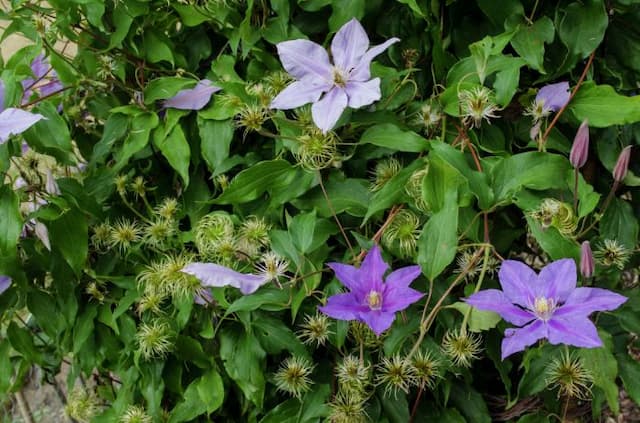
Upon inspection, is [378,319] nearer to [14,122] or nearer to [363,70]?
[363,70]

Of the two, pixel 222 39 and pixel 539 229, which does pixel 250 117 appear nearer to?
pixel 222 39

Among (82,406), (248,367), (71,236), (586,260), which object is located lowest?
(82,406)

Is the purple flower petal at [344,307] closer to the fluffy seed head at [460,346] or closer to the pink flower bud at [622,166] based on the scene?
the fluffy seed head at [460,346]

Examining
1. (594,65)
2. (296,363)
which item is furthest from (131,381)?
(594,65)

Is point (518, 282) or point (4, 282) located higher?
point (518, 282)

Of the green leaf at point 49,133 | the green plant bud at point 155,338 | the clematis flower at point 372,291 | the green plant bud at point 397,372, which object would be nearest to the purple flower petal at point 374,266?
the clematis flower at point 372,291

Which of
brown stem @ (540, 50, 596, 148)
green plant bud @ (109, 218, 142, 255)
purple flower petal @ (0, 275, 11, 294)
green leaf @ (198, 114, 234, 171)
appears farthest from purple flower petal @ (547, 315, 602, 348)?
purple flower petal @ (0, 275, 11, 294)

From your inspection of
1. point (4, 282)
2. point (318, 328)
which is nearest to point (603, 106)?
point (318, 328)
